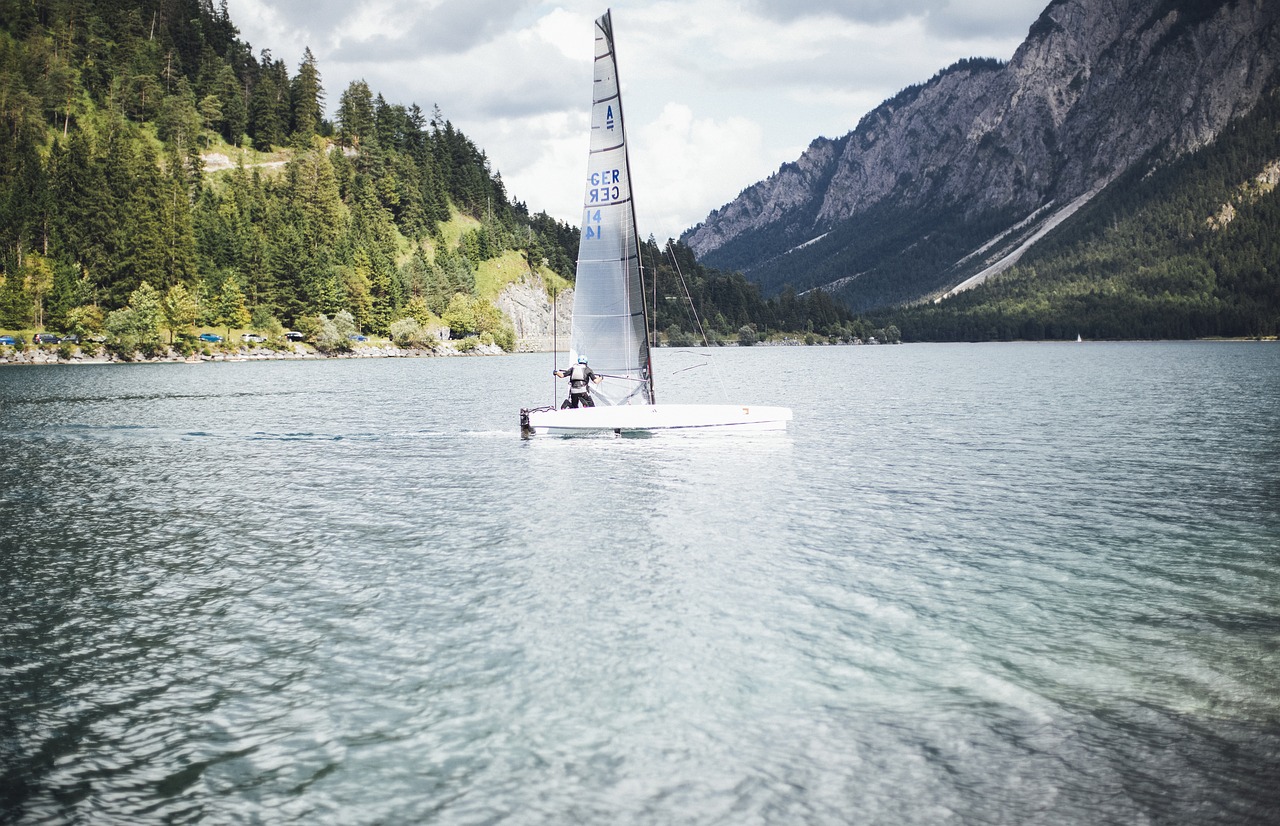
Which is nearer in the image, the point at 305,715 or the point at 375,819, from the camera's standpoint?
the point at 375,819

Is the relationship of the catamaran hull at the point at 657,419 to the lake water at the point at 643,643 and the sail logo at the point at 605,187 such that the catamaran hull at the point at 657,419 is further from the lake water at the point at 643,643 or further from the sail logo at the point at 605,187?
the sail logo at the point at 605,187

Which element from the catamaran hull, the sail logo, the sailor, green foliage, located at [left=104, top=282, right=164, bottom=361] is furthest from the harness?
green foliage, located at [left=104, top=282, right=164, bottom=361]

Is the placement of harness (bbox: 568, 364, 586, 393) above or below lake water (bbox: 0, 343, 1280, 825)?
above

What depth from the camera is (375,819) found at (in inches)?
373

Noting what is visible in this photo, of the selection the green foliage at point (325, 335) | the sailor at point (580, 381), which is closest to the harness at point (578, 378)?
the sailor at point (580, 381)

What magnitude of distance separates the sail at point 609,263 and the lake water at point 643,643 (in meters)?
8.93

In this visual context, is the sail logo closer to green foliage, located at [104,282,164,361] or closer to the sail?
the sail

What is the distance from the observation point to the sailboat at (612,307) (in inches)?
1598

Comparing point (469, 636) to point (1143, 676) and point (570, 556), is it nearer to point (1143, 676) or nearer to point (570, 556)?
point (570, 556)

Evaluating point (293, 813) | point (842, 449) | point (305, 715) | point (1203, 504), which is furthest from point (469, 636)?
point (842, 449)

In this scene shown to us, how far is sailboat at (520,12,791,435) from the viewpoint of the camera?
4059 cm

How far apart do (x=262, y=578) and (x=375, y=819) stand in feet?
35.9

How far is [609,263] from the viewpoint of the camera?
41.7m

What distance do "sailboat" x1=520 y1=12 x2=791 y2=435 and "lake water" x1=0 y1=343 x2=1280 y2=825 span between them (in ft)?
22.8
